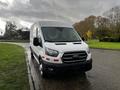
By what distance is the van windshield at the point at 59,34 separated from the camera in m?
8.59

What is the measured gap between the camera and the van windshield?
859cm

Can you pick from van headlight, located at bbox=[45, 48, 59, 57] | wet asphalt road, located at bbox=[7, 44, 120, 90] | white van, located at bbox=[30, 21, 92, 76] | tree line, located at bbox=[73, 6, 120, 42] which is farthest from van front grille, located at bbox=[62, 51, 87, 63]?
tree line, located at bbox=[73, 6, 120, 42]

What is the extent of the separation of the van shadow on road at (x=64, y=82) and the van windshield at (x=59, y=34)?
1.55 m

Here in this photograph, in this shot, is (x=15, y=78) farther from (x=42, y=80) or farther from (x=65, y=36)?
(x=65, y=36)

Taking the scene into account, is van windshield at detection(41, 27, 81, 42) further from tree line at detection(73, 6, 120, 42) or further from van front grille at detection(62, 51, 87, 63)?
tree line at detection(73, 6, 120, 42)

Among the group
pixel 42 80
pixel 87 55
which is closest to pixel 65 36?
pixel 87 55

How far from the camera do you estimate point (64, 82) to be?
7.60 m

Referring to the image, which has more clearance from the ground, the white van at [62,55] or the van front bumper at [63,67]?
the white van at [62,55]

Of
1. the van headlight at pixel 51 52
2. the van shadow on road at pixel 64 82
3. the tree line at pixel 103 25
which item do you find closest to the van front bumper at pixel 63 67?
the van headlight at pixel 51 52

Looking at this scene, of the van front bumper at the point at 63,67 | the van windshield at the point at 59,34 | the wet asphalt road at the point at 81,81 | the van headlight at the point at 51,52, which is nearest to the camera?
the wet asphalt road at the point at 81,81

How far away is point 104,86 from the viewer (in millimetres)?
6781

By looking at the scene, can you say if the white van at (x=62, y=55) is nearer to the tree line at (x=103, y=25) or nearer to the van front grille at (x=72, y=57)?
the van front grille at (x=72, y=57)

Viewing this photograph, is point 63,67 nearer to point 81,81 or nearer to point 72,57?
point 72,57

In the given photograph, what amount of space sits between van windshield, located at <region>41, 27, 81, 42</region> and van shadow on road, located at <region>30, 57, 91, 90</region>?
155cm
